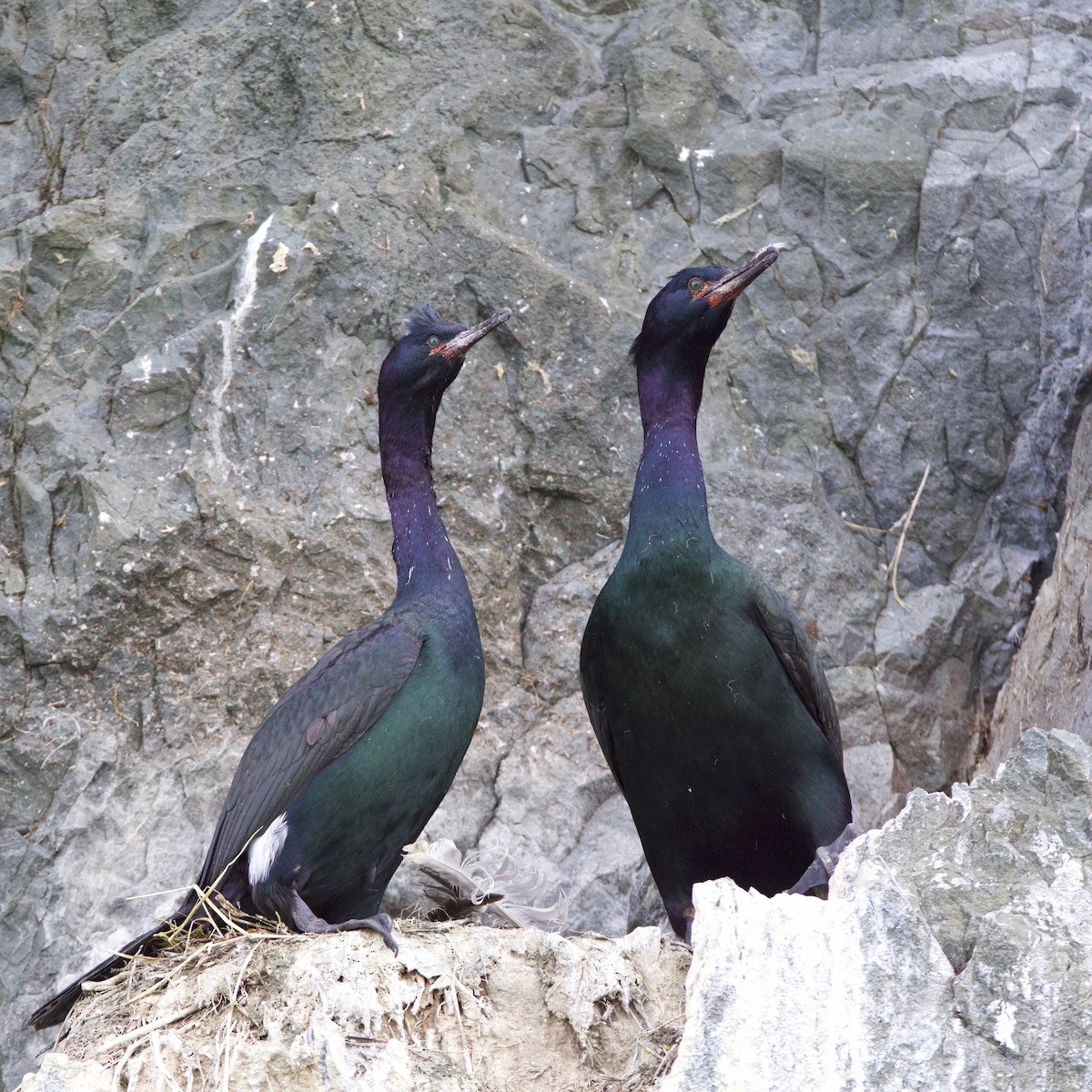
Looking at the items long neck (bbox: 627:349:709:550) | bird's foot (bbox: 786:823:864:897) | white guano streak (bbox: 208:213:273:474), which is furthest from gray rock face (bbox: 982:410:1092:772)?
white guano streak (bbox: 208:213:273:474)

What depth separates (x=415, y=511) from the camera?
5379mm

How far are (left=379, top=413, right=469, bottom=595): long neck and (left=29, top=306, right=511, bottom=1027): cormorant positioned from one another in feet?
0.39

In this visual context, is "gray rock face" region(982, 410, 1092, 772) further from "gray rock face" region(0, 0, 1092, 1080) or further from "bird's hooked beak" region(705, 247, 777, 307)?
"bird's hooked beak" region(705, 247, 777, 307)

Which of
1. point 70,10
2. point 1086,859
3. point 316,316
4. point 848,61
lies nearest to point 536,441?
point 316,316

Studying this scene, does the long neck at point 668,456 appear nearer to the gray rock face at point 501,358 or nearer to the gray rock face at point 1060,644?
the gray rock face at point 501,358

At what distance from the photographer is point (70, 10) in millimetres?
7012

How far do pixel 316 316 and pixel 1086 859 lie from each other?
4.11 meters

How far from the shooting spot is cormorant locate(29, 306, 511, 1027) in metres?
4.68

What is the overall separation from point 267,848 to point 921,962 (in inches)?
87.0

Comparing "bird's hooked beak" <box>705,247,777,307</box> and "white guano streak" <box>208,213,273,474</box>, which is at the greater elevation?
"bird's hooked beak" <box>705,247,777,307</box>

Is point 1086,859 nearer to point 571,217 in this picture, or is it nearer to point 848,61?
point 571,217

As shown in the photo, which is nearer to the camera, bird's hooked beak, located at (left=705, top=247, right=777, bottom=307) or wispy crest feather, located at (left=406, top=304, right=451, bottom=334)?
bird's hooked beak, located at (left=705, top=247, right=777, bottom=307)

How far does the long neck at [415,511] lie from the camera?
5.22 meters

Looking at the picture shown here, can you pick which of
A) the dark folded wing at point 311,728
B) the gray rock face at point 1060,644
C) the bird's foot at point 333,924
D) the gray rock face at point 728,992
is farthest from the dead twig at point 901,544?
the bird's foot at point 333,924
